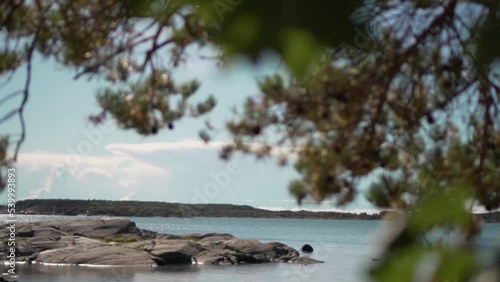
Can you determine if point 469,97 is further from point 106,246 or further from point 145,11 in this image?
point 106,246

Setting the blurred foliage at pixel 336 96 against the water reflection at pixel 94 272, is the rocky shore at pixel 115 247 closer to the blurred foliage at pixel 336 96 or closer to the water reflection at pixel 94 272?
the water reflection at pixel 94 272

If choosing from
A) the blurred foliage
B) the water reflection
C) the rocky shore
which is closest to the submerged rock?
the rocky shore

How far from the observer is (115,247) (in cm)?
1722

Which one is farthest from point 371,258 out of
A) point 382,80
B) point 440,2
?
point 382,80

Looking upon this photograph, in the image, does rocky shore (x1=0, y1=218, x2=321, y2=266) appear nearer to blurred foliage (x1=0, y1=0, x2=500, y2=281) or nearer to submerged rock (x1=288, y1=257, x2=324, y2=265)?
submerged rock (x1=288, y1=257, x2=324, y2=265)

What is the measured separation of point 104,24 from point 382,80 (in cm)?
119

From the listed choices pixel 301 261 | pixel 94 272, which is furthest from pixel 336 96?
pixel 301 261

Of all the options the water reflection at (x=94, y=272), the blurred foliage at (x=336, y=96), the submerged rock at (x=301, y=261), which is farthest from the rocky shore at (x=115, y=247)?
the blurred foliage at (x=336, y=96)

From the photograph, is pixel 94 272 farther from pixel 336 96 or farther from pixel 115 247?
pixel 336 96

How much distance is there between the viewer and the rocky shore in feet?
55.6

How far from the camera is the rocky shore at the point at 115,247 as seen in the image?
55.6ft

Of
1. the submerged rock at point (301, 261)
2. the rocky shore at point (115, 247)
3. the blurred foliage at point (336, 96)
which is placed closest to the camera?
the blurred foliage at point (336, 96)

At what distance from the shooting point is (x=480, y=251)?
0.93ft

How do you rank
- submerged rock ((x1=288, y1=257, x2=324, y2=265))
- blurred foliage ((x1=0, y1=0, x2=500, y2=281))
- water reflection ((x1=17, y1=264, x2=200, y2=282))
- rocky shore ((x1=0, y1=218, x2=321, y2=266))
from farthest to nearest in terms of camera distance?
submerged rock ((x1=288, y1=257, x2=324, y2=265)) < rocky shore ((x1=0, y1=218, x2=321, y2=266)) < water reflection ((x1=17, y1=264, x2=200, y2=282)) < blurred foliage ((x1=0, y1=0, x2=500, y2=281))
